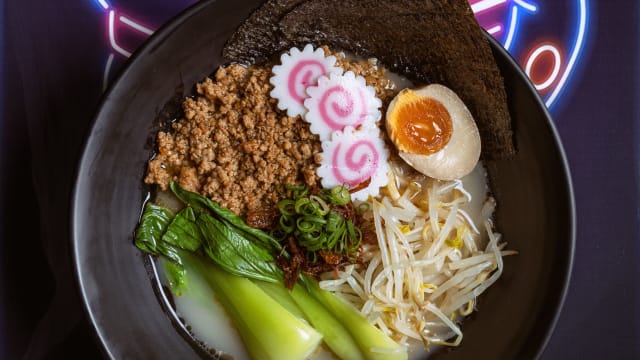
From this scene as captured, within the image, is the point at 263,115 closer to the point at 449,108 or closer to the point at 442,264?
the point at 449,108

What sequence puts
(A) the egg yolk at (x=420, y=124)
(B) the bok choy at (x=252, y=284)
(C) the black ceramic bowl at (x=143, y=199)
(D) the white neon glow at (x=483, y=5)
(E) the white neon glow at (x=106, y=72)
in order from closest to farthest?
(C) the black ceramic bowl at (x=143, y=199) → (B) the bok choy at (x=252, y=284) → (A) the egg yolk at (x=420, y=124) → (E) the white neon glow at (x=106, y=72) → (D) the white neon glow at (x=483, y=5)

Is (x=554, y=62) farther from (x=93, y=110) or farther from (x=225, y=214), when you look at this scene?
(x=93, y=110)

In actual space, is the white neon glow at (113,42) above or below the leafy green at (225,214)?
above

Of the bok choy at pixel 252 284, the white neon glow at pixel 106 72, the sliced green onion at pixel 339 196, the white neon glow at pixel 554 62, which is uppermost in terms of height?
the white neon glow at pixel 554 62

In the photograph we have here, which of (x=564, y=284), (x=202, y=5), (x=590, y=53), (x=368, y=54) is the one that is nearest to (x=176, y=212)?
(x=202, y=5)

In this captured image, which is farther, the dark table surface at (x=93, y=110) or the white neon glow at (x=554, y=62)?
the white neon glow at (x=554, y=62)

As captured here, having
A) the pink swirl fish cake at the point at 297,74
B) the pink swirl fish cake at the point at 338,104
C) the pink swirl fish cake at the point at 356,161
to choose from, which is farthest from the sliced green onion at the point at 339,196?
the pink swirl fish cake at the point at 297,74

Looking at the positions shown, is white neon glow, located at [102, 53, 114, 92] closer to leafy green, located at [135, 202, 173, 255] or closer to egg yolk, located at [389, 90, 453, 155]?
leafy green, located at [135, 202, 173, 255]

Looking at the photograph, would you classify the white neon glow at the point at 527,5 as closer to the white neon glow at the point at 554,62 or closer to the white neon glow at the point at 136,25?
the white neon glow at the point at 554,62

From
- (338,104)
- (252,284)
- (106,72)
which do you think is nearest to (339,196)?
(338,104)
